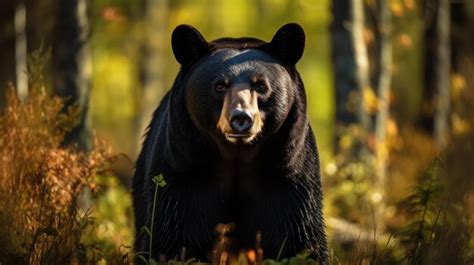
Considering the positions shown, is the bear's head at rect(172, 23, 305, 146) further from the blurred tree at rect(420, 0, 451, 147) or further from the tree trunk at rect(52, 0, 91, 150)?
the blurred tree at rect(420, 0, 451, 147)

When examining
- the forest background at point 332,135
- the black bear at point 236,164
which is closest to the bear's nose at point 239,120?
the black bear at point 236,164

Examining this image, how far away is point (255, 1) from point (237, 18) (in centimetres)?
86

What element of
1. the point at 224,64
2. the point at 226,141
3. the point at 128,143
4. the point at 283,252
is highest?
the point at 224,64

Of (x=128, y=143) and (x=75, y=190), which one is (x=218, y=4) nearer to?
(x=128, y=143)

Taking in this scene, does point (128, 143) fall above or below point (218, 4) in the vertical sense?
below

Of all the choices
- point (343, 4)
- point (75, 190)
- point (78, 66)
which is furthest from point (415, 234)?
point (343, 4)

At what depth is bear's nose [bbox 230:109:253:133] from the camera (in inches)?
214

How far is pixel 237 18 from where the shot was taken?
31.6 m

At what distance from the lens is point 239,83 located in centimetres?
574

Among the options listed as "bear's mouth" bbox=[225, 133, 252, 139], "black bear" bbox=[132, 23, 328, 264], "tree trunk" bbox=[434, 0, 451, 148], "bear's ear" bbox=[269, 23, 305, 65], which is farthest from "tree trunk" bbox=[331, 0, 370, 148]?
"bear's mouth" bbox=[225, 133, 252, 139]

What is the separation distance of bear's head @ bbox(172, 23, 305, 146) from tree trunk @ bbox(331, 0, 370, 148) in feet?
16.1

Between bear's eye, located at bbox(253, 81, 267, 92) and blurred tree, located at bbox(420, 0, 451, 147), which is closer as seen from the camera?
bear's eye, located at bbox(253, 81, 267, 92)

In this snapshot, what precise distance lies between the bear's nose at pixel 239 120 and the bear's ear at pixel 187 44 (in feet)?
2.49

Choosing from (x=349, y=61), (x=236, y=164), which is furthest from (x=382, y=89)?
(x=236, y=164)
